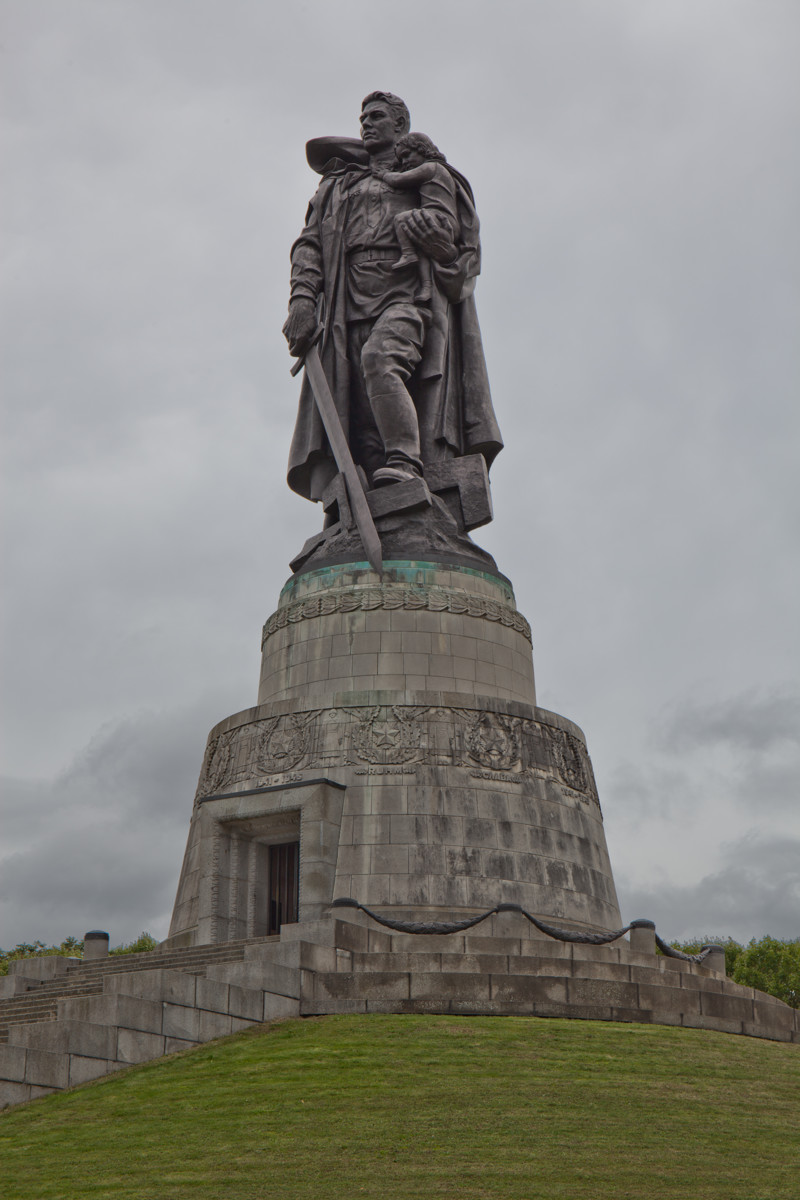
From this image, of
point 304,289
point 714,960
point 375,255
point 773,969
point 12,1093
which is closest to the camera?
point 12,1093

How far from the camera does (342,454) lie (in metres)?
25.8

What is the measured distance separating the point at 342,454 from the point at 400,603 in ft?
10.8

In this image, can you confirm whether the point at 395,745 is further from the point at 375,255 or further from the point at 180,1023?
the point at 375,255

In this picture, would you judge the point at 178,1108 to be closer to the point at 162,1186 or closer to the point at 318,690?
the point at 162,1186

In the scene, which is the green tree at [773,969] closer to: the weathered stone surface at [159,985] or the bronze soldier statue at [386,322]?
the bronze soldier statue at [386,322]

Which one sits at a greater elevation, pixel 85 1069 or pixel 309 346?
pixel 309 346

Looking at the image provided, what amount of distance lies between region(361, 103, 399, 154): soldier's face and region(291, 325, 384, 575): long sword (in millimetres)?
3964

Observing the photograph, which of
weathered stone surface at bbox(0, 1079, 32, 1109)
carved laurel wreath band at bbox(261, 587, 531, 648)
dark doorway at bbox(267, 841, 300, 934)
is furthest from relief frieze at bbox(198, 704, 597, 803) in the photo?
weathered stone surface at bbox(0, 1079, 32, 1109)

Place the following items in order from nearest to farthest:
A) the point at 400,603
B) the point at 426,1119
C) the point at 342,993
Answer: the point at 426,1119 → the point at 342,993 → the point at 400,603

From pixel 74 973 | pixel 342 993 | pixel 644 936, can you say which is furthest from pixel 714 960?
pixel 74 973

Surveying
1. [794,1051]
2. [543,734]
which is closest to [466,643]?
[543,734]

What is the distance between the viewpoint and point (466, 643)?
24234mm

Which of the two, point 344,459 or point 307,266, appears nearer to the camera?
point 344,459

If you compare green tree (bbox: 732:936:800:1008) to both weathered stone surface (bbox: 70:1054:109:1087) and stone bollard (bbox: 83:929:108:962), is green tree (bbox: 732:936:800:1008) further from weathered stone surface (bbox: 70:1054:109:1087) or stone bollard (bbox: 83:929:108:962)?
weathered stone surface (bbox: 70:1054:109:1087)
